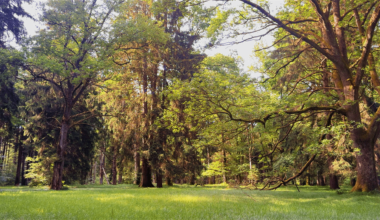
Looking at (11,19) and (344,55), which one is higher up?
(11,19)

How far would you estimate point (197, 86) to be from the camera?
463 inches

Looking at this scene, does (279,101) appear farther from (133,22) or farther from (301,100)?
(133,22)

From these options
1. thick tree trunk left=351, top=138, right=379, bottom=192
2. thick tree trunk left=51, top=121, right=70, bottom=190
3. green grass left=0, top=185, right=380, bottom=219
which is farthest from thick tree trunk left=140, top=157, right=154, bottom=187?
thick tree trunk left=351, top=138, right=379, bottom=192

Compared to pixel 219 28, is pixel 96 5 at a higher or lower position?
higher

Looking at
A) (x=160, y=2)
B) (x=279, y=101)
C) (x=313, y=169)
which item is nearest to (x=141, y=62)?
(x=160, y=2)

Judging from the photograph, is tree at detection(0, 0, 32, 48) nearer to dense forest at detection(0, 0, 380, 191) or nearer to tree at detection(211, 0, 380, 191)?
dense forest at detection(0, 0, 380, 191)

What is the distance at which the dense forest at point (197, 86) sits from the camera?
10.9 m

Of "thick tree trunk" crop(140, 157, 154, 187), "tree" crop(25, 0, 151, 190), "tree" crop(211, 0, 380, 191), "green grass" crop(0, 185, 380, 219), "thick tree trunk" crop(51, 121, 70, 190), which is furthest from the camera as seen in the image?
"thick tree trunk" crop(140, 157, 154, 187)

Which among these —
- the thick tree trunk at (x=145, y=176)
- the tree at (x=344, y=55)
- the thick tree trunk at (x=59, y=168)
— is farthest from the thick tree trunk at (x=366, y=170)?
the thick tree trunk at (x=59, y=168)

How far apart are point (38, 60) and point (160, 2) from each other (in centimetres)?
817

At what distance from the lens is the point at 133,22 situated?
17391mm

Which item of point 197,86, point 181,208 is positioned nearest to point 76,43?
point 197,86

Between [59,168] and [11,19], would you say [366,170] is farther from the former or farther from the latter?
[11,19]

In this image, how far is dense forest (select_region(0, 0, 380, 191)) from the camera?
1090cm
